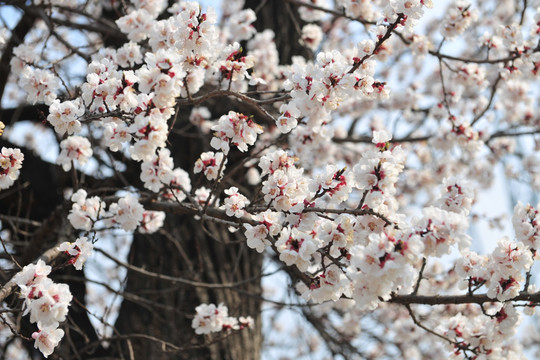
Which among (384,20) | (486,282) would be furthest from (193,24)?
(486,282)

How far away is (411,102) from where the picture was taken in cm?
492

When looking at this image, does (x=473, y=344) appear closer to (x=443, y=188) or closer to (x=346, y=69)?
(x=443, y=188)

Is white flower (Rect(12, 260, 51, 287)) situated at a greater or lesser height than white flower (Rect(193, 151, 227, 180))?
lesser

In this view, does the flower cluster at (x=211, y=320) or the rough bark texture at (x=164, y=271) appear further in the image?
the rough bark texture at (x=164, y=271)

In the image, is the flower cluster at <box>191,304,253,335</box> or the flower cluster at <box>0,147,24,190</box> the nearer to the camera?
the flower cluster at <box>0,147,24,190</box>

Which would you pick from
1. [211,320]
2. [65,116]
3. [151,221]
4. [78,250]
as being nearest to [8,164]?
[65,116]

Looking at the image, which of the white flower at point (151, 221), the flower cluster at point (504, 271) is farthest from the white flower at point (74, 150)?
the flower cluster at point (504, 271)

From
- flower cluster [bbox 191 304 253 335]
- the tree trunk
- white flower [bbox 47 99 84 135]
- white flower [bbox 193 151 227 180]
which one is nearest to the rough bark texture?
the tree trunk

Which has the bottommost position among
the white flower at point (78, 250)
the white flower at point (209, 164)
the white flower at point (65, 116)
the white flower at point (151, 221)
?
the white flower at point (78, 250)

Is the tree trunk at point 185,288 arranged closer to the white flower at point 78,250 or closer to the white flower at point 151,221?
the white flower at point 151,221

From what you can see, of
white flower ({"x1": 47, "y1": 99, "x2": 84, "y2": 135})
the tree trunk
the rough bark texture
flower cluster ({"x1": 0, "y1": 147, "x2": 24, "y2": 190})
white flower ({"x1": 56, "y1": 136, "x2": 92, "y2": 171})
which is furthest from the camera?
the tree trunk

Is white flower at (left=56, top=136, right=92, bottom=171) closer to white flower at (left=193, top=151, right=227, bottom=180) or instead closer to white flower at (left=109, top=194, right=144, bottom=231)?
white flower at (left=109, top=194, right=144, bottom=231)

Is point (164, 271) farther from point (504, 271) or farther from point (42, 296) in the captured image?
point (504, 271)

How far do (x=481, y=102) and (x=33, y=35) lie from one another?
Answer: 4.41 meters
